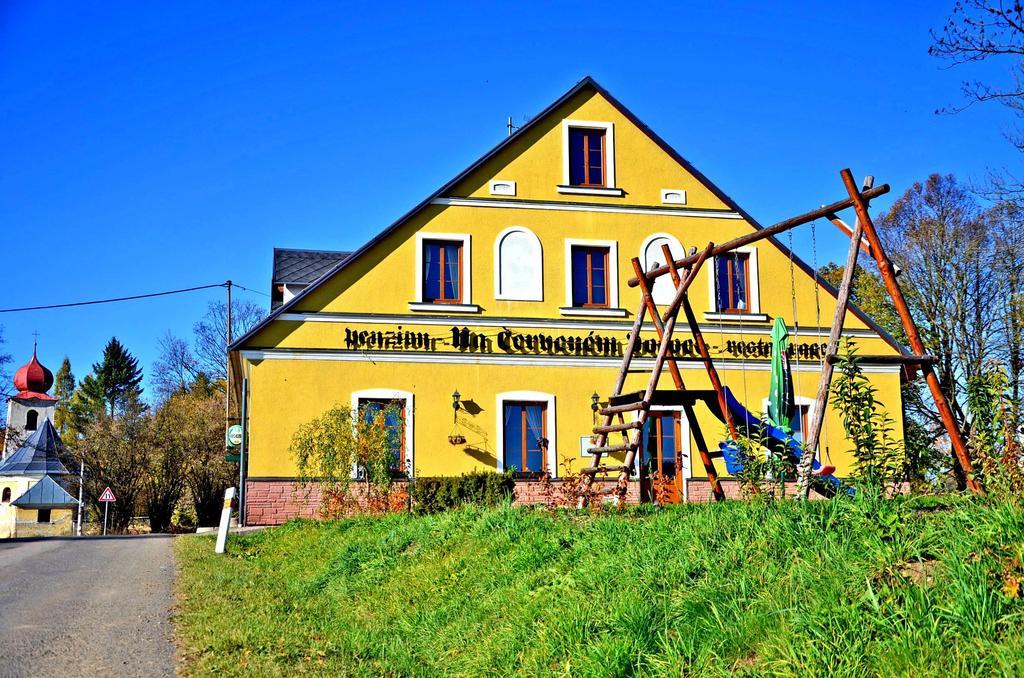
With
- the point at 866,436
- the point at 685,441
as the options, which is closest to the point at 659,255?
the point at 685,441

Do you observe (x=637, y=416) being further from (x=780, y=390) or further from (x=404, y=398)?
(x=404, y=398)

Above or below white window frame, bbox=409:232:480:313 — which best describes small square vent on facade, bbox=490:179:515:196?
above

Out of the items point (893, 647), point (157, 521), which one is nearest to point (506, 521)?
point (893, 647)

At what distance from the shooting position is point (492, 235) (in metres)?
24.8

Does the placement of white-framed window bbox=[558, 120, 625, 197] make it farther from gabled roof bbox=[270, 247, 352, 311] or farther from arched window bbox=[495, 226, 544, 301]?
gabled roof bbox=[270, 247, 352, 311]

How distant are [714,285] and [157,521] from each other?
95.4 ft

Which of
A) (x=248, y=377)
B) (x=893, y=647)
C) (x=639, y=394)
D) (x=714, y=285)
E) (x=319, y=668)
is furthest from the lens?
(x=714, y=285)

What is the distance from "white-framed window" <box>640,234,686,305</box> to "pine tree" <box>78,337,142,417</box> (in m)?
77.3

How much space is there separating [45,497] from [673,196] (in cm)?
6109

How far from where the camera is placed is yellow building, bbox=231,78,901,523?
23484mm

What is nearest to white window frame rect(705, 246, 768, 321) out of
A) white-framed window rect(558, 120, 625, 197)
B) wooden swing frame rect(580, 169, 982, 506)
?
white-framed window rect(558, 120, 625, 197)

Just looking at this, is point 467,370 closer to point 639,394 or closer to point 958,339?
point 639,394

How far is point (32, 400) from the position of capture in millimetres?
88062

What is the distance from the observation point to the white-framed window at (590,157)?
25.5 meters
